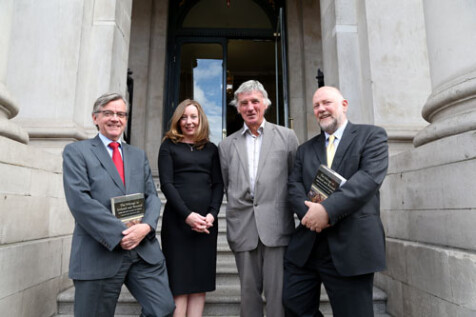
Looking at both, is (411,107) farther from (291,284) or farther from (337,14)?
(291,284)

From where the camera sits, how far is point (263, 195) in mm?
2555

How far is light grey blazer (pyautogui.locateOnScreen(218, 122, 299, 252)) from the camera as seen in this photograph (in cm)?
251

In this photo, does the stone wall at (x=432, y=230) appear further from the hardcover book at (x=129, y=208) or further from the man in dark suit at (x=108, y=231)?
the hardcover book at (x=129, y=208)

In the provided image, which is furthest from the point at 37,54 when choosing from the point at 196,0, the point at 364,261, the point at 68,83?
the point at 196,0

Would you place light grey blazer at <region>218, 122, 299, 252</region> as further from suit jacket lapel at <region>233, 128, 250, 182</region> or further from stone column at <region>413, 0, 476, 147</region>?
stone column at <region>413, 0, 476, 147</region>

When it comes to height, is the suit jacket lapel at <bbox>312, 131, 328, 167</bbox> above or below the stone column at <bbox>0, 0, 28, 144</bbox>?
below

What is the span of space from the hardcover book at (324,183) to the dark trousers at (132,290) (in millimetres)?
1188

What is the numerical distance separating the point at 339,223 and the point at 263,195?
622mm

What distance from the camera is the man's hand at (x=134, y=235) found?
2168mm

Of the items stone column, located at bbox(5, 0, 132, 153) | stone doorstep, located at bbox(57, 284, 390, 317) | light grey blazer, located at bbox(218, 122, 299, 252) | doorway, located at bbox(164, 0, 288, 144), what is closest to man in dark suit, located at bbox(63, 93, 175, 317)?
light grey blazer, located at bbox(218, 122, 299, 252)

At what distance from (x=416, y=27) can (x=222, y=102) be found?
16.9ft

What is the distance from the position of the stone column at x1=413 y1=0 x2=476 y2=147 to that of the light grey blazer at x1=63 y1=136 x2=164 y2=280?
7.35 feet

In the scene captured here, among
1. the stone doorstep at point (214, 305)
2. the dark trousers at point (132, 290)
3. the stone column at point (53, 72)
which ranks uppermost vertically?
the stone column at point (53, 72)

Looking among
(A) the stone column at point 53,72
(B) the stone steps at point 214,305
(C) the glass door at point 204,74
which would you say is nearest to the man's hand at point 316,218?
(B) the stone steps at point 214,305
